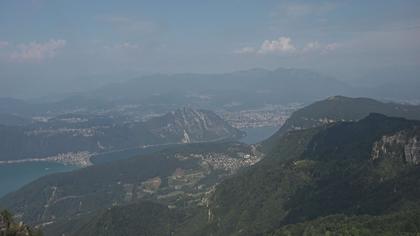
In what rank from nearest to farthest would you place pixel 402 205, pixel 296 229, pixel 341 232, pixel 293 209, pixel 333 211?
pixel 341 232 < pixel 296 229 < pixel 402 205 < pixel 333 211 < pixel 293 209

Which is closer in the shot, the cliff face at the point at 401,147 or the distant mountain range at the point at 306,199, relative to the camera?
the distant mountain range at the point at 306,199

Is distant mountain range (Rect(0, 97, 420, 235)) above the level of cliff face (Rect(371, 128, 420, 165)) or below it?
below

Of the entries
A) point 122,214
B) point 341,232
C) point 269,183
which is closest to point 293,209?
point 269,183

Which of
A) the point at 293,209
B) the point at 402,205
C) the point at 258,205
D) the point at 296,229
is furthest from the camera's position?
the point at 258,205

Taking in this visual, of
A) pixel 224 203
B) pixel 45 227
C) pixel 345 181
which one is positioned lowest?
pixel 45 227

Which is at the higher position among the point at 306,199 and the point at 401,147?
the point at 401,147

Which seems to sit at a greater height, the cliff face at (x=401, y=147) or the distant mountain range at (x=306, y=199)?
the cliff face at (x=401, y=147)

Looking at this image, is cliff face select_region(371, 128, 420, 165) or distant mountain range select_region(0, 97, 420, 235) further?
cliff face select_region(371, 128, 420, 165)

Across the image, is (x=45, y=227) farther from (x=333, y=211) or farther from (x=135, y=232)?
(x=333, y=211)
